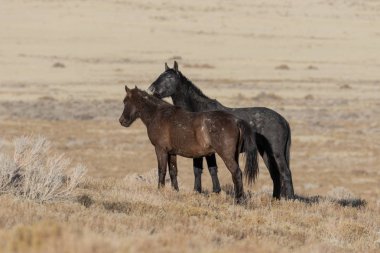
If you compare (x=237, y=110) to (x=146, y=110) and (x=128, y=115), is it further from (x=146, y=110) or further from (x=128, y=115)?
(x=128, y=115)

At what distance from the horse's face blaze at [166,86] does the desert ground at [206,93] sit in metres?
1.61

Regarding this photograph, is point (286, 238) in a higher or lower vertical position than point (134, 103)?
lower

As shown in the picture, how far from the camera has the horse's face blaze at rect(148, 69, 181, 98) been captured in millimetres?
12570

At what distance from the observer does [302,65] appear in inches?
2413

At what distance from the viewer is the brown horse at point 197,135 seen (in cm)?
1079

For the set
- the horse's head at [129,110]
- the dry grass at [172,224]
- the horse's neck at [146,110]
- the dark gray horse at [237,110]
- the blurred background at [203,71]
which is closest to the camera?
the dry grass at [172,224]

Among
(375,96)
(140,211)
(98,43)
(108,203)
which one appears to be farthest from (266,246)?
(98,43)

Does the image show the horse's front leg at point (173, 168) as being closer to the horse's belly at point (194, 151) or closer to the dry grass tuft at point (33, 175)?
the horse's belly at point (194, 151)

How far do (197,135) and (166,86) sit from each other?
1907 millimetres

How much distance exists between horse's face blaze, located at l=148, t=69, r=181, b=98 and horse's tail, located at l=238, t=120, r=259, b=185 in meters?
2.04

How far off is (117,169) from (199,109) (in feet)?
38.8

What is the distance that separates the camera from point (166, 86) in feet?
41.3

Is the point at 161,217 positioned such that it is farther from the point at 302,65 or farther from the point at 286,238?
the point at 302,65

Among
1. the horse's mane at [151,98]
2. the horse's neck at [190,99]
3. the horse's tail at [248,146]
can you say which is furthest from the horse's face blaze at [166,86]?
the horse's tail at [248,146]
